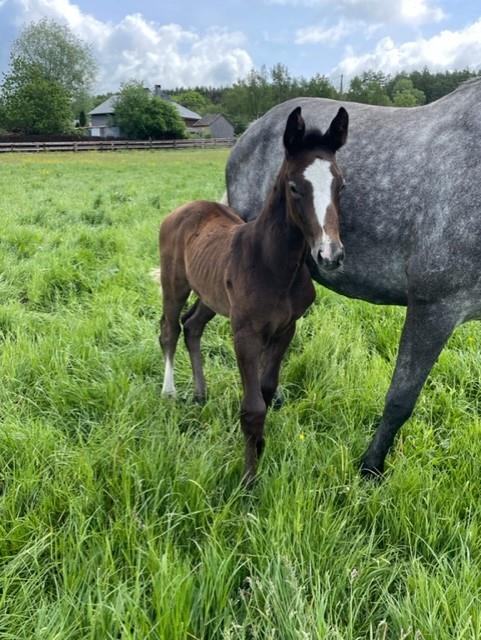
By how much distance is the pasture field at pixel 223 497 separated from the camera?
163 centimetres

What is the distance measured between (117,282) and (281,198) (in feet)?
9.86

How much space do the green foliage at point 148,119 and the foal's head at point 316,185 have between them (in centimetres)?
4879

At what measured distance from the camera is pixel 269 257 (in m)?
2.45

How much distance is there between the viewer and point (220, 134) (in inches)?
2894

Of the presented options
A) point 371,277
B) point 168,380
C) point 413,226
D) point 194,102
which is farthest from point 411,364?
point 194,102

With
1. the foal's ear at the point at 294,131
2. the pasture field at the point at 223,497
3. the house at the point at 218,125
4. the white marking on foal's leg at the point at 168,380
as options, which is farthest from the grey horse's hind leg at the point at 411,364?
the house at the point at 218,125

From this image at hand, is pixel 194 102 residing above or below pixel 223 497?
above

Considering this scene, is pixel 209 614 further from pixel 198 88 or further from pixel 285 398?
pixel 198 88

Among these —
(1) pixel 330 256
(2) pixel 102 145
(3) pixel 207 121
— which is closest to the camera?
(1) pixel 330 256

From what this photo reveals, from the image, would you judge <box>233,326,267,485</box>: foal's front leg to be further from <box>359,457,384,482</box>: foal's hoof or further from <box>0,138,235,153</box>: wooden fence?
<box>0,138,235,153</box>: wooden fence

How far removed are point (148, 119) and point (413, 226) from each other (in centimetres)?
5000

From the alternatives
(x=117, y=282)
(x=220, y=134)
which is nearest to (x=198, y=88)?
(x=220, y=134)

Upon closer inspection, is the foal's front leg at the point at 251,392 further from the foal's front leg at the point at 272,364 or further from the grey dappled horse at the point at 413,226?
the grey dappled horse at the point at 413,226

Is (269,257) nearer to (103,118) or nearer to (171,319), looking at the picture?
(171,319)
